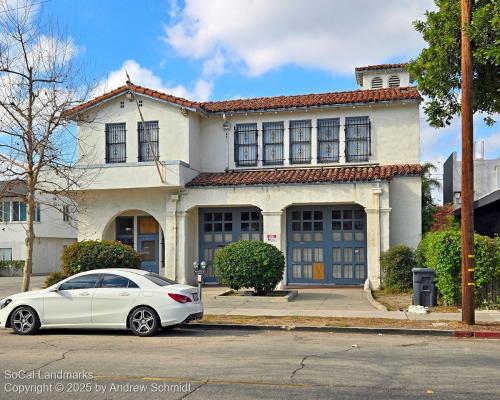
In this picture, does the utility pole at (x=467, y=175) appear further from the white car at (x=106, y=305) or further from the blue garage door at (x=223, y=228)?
the blue garage door at (x=223, y=228)

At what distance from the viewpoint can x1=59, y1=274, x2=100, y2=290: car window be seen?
39.3 ft

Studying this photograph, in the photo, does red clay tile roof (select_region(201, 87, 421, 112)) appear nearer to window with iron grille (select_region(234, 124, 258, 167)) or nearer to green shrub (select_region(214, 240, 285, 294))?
window with iron grille (select_region(234, 124, 258, 167))

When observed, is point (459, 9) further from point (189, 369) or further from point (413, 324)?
point (189, 369)

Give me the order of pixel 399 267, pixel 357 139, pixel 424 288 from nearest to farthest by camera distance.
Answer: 1. pixel 424 288
2. pixel 399 267
3. pixel 357 139

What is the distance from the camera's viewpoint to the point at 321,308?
15.8m

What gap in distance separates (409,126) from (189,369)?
1684 centimetres

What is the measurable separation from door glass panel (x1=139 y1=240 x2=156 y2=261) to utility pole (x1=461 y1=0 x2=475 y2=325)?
15.0 metres

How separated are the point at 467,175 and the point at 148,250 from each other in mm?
15568

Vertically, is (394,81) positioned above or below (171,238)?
above

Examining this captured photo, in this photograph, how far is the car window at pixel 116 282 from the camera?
11.8m

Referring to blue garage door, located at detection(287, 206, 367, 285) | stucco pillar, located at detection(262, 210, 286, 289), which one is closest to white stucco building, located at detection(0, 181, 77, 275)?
stucco pillar, located at detection(262, 210, 286, 289)

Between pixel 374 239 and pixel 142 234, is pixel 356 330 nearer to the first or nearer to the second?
pixel 374 239

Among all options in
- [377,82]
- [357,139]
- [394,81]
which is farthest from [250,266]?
[394,81]

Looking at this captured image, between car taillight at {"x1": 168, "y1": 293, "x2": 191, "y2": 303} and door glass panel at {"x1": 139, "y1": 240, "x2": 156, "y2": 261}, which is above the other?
door glass panel at {"x1": 139, "y1": 240, "x2": 156, "y2": 261}
